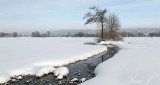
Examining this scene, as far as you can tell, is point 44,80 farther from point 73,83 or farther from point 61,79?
point 73,83

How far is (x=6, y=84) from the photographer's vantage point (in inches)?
345

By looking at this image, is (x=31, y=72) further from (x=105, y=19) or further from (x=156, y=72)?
(x=105, y=19)

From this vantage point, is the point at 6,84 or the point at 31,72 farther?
the point at 31,72

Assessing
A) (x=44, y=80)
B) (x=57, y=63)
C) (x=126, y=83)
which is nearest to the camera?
(x=126, y=83)

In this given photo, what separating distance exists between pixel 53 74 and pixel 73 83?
7.58 feet

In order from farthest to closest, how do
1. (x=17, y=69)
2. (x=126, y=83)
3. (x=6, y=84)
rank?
(x=17, y=69) < (x=6, y=84) < (x=126, y=83)

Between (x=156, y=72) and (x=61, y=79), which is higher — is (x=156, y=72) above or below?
above

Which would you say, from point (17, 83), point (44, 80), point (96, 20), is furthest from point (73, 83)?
point (96, 20)

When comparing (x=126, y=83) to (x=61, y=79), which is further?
(x=61, y=79)

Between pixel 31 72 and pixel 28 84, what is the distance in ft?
6.28

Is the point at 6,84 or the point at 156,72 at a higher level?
the point at 156,72

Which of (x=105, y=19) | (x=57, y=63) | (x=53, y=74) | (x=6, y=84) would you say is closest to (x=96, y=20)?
(x=105, y=19)

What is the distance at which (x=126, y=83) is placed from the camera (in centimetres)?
746

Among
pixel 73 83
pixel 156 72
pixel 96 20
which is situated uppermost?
pixel 96 20
